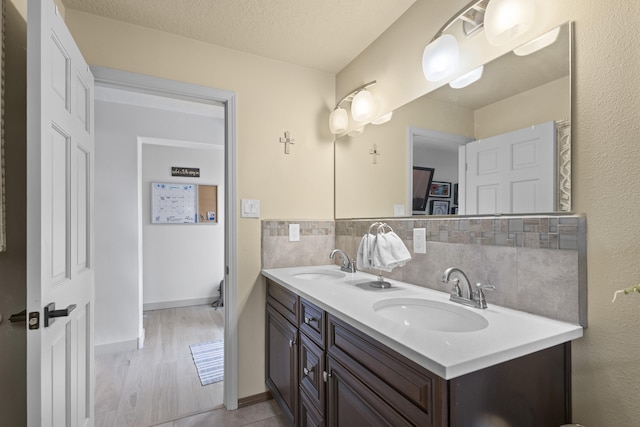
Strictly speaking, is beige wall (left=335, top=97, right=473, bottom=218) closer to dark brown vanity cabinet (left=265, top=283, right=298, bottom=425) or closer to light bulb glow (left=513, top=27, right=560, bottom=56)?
light bulb glow (left=513, top=27, right=560, bottom=56)

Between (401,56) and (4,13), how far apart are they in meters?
1.74

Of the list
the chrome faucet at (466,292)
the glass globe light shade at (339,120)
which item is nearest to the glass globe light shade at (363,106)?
the glass globe light shade at (339,120)

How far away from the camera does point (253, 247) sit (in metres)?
2.03

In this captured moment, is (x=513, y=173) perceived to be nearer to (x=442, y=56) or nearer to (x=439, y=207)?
(x=439, y=207)

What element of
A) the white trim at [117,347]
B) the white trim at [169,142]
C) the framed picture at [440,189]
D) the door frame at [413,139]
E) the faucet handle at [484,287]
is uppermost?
the white trim at [169,142]

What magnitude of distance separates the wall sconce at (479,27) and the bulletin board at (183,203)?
3.51 metres

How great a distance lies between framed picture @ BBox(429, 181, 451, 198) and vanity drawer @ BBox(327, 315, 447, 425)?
78 centimetres

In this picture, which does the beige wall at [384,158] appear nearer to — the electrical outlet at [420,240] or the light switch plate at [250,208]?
the electrical outlet at [420,240]

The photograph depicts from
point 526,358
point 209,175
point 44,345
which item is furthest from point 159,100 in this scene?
point 526,358

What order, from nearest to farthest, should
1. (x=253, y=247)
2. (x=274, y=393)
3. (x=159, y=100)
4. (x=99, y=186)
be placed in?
(x=274, y=393) → (x=253, y=247) → (x=99, y=186) → (x=159, y=100)

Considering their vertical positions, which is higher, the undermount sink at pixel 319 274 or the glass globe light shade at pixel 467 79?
the glass globe light shade at pixel 467 79

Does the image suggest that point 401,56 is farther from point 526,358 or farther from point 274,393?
point 274,393

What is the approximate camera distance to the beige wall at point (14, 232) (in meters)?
1.17

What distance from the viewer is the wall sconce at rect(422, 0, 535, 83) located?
106 centimetres
